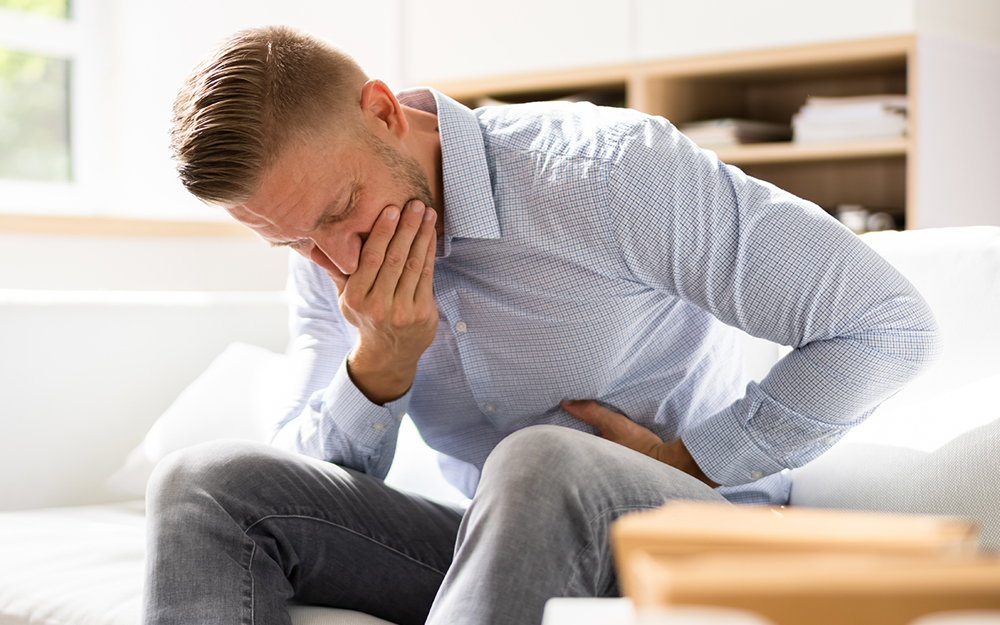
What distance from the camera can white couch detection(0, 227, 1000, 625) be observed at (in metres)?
1.08

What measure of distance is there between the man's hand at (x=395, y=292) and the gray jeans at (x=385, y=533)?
0.15 metres

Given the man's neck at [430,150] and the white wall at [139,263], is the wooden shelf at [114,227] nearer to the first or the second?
the white wall at [139,263]

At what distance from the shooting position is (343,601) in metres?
1.03

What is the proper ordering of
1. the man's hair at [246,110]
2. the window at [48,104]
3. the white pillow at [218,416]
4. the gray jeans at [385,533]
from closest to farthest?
the gray jeans at [385,533] → the man's hair at [246,110] → the white pillow at [218,416] → the window at [48,104]

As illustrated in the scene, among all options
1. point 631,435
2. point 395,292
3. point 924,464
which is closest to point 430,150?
point 395,292

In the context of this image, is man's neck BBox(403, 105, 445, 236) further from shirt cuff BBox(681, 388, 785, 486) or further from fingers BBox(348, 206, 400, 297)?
shirt cuff BBox(681, 388, 785, 486)

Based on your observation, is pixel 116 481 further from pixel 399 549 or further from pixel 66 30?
pixel 66 30

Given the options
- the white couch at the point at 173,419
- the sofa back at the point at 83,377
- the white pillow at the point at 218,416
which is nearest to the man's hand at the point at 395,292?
the white couch at the point at 173,419

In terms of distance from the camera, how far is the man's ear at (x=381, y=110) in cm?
102

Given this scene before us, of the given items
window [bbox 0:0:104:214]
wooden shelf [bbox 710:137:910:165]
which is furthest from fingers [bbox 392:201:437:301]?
window [bbox 0:0:104:214]

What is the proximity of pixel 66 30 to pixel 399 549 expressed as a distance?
7.88 feet

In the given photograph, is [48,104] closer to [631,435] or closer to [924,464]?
[631,435]

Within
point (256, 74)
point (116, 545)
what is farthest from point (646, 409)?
point (116, 545)

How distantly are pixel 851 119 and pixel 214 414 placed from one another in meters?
1.57
